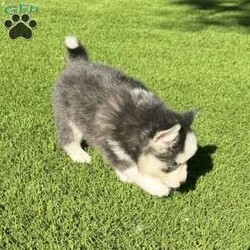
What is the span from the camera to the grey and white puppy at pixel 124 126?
522 centimetres

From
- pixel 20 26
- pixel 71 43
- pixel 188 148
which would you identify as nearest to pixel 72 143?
pixel 71 43

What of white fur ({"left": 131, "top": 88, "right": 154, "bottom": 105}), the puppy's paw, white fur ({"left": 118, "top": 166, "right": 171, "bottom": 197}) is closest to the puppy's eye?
white fur ({"left": 118, "top": 166, "right": 171, "bottom": 197})

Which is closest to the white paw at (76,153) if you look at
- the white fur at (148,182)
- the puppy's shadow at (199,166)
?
the white fur at (148,182)

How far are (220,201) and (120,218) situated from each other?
4.30 feet

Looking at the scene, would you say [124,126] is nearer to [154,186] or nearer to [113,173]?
[154,186]

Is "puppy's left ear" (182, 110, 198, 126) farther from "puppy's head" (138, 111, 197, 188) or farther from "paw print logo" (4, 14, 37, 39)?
"paw print logo" (4, 14, 37, 39)

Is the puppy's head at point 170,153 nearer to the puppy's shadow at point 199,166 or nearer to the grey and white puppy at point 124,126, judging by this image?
the grey and white puppy at point 124,126

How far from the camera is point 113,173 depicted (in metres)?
6.14

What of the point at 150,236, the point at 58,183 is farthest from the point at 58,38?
the point at 150,236

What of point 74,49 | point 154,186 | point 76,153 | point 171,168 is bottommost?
point 76,153

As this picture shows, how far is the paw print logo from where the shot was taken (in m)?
11.0

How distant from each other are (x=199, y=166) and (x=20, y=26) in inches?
275

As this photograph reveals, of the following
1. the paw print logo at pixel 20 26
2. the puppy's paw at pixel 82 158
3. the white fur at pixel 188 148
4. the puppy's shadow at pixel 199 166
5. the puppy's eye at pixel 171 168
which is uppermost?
the white fur at pixel 188 148

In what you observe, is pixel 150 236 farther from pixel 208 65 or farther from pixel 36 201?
pixel 208 65
